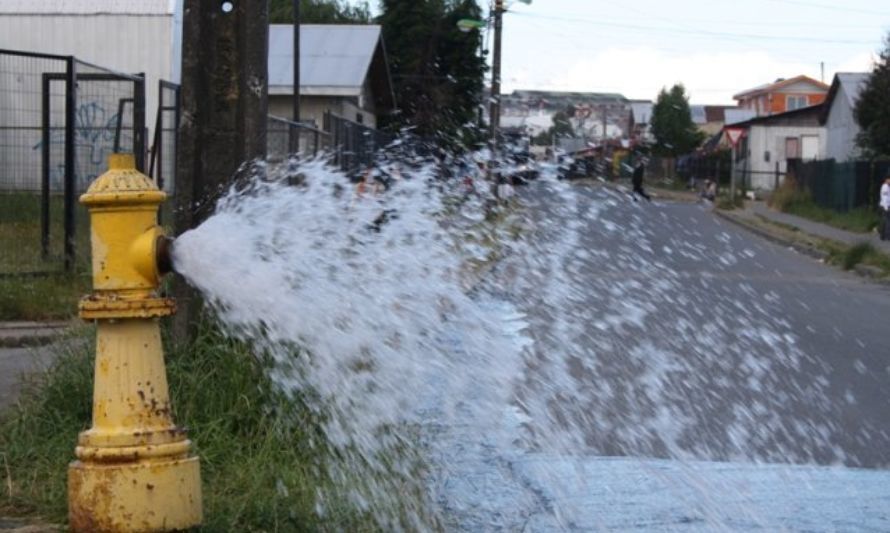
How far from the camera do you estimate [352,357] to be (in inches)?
183

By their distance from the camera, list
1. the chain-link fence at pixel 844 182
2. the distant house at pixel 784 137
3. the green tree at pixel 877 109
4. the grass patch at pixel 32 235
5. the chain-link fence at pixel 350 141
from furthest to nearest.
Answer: the distant house at pixel 784 137 → the green tree at pixel 877 109 → the chain-link fence at pixel 844 182 → the chain-link fence at pixel 350 141 → the grass patch at pixel 32 235

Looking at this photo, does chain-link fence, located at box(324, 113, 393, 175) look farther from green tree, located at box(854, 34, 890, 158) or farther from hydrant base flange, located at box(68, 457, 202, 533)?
green tree, located at box(854, 34, 890, 158)

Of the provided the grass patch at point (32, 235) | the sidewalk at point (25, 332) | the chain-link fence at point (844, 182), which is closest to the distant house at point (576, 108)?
the grass patch at point (32, 235)

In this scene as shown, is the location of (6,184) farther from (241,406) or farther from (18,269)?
(241,406)

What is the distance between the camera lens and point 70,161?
1165cm

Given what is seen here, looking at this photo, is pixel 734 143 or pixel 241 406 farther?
pixel 734 143

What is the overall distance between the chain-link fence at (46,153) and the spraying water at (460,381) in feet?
13.5

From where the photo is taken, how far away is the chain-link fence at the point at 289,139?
1425 cm

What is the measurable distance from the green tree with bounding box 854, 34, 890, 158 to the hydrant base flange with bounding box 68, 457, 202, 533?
40930 mm

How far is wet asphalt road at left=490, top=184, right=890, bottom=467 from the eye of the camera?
707 centimetres

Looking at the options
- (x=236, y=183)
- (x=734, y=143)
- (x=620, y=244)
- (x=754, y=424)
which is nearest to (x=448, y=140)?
(x=620, y=244)

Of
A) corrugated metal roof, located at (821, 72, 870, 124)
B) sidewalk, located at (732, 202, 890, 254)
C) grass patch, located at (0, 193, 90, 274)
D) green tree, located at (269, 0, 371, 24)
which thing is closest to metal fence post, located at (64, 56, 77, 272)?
grass patch, located at (0, 193, 90, 274)

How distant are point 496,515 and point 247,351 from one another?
114 centimetres

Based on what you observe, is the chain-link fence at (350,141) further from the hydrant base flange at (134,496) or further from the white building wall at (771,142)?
the white building wall at (771,142)
